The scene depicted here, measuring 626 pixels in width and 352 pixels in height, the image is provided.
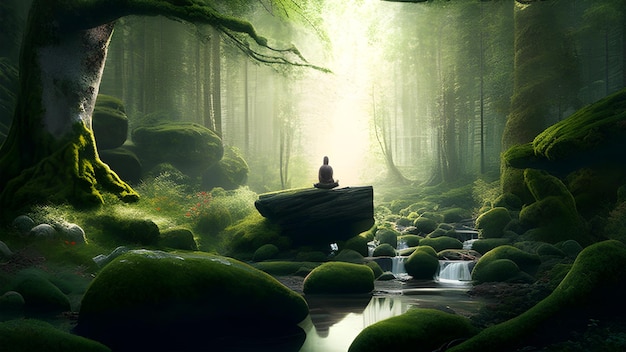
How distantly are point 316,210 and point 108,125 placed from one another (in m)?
11.3

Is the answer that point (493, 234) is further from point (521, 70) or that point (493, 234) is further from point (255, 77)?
point (255, 77)

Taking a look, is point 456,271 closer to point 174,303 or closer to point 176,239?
point 176,239

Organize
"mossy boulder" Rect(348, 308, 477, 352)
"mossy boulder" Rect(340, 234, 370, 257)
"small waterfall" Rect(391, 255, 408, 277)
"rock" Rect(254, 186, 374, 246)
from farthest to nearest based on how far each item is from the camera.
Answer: "mossy boulder" Rect(340, 234, 370, 257)
"rock" Rect(254, 186, 374, 246)
"small waterfall" Rect(391, 255, 408, 277)
"mossy boulder" Rect(348, 308, 477, 352)

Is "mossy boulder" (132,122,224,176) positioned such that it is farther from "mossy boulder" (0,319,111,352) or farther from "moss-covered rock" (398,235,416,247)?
"mossy boulder" (0,319,111,352)

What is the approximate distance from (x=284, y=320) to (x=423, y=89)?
111 feet

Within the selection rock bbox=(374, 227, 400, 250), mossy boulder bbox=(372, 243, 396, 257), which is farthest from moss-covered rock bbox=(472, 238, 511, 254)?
rock bbox=(374, 227, 400, 250)

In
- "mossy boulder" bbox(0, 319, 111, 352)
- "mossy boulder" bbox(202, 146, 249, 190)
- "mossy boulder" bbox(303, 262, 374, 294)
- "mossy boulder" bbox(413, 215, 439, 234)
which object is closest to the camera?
"mossy boulder" bbox(0, 319, 111, 352)

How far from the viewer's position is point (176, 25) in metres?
32.0

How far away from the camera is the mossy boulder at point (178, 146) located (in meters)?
23.8

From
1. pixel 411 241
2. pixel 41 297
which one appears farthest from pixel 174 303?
pixel 411 241

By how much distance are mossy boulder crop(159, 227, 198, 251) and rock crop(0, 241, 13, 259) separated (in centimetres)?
395

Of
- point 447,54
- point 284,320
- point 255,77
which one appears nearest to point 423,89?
point 447,54

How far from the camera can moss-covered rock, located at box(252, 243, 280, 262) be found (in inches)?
606

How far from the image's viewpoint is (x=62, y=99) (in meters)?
15.0
